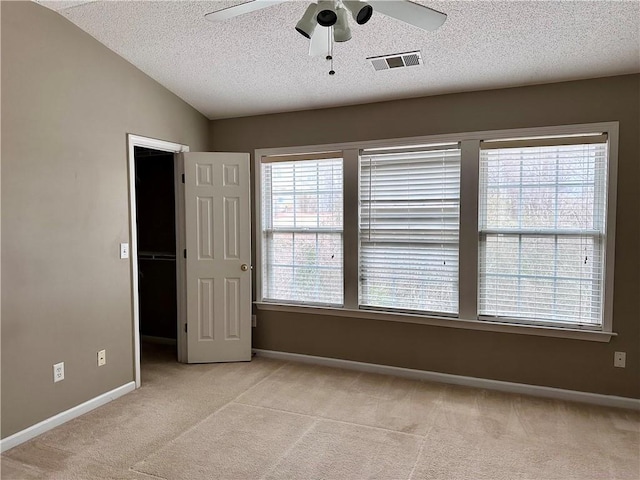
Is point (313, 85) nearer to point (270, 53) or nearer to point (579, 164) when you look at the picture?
point (270, 53)

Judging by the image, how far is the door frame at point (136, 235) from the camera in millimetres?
3520

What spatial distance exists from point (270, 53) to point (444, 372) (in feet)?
9.76

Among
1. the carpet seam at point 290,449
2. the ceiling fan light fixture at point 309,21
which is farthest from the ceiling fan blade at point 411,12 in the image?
the carpet seam at point 290,449

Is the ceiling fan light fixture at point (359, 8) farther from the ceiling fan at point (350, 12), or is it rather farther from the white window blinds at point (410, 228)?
the white window blinds at point (410, 228)

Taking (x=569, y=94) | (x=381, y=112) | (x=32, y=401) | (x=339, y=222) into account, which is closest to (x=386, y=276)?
(x=339, y=222)

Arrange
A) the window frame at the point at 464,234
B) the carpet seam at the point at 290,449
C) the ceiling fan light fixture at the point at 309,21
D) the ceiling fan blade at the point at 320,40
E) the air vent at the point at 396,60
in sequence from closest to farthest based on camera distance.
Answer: the ceiling fan light fixture at the point at 309,21, the ceiling fan blade at the point at 320,40, the carpet seam at the point at 290,449, the air vent at the point at 396,60, the window frame at the point at 464,234

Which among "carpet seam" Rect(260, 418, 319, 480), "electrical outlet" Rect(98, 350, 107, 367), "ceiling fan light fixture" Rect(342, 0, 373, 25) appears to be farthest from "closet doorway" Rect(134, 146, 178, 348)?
"ceiling fan light fixture" Rect(342, 0, 373, 25)

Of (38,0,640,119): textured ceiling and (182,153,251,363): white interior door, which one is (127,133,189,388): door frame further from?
(38,0,640,119): textured ceiling

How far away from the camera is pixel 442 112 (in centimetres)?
359

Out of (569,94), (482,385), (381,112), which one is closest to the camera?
(569,94)

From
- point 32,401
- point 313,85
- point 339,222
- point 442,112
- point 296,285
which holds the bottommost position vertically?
point 32,401

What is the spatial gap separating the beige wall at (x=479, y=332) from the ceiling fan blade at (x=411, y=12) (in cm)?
184

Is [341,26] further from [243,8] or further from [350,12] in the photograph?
[243,8]

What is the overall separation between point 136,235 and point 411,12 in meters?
3.00
